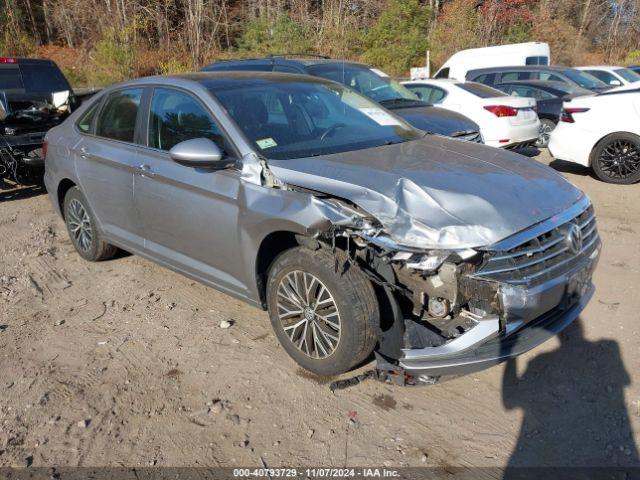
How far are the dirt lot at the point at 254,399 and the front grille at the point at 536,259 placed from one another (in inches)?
31.1

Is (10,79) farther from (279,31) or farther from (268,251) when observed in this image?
(279,31)

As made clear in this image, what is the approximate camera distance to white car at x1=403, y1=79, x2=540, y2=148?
8.90m

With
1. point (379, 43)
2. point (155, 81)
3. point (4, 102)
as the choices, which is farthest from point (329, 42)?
point (155, 81)

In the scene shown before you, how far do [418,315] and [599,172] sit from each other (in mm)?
6101

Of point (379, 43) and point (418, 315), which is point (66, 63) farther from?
point (418, 315)

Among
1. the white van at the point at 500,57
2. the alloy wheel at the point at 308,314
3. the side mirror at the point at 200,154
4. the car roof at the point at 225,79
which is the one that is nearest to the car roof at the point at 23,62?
the car roof at the point at 225,79

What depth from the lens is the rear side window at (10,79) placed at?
835cm

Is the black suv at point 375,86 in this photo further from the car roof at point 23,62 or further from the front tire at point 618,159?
the car roof at point 23,62

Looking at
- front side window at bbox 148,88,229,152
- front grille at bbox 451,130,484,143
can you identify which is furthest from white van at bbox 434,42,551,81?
front side window at bbox 148,88,229,152

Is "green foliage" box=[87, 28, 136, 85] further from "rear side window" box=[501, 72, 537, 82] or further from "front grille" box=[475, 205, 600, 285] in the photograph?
"front grille" box=[475, 205, 600, 285]

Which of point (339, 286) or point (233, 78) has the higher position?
point (233, 78)

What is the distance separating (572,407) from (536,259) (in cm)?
91

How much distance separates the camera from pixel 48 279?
5.02 m

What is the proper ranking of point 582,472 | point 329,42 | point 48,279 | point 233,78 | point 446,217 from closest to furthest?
1. point 582,472
2. point 446,217
3. point 233,78
4. point 48,279
5. point 329,42
